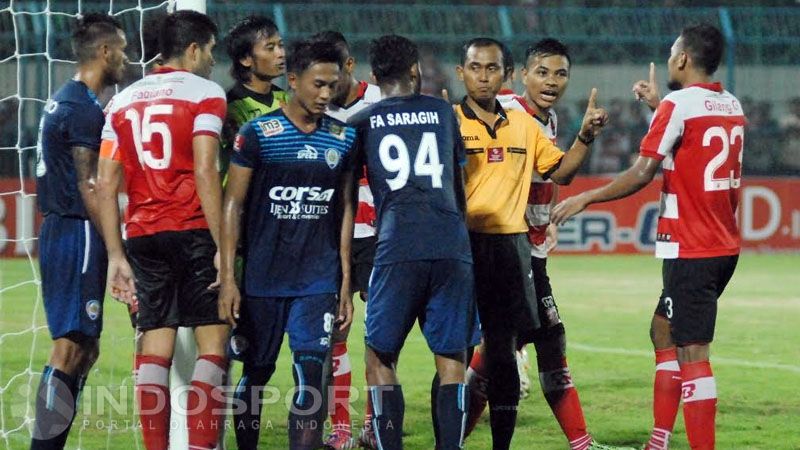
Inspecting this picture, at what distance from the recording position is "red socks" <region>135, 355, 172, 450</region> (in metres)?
6.06

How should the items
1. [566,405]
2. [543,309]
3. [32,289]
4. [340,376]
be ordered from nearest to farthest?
[566,405]
[543,309]
[340,376]
[32,289]

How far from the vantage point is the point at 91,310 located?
20.7 ft

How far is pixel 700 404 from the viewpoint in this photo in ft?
21.1

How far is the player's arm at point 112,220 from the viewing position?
19.6 ft

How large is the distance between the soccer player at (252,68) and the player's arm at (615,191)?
148 centimetres

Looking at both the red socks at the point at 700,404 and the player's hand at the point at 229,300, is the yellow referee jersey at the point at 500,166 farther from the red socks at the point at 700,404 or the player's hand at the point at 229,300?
the player's hand at the point at 229,300

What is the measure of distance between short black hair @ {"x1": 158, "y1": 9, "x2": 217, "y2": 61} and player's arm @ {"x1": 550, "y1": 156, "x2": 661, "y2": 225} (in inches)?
74.5

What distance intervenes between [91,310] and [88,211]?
492 millimetres

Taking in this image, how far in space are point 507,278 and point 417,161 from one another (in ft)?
3.01

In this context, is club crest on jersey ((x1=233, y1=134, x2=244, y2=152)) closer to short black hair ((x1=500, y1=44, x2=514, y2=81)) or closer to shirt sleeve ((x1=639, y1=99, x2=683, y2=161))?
short black hair ((x1=500, y1=44, x2=514, y2=81))

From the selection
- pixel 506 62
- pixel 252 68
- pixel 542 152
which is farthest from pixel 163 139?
pixel 542 152

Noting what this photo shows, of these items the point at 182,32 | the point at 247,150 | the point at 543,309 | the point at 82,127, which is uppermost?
the point at 182,32

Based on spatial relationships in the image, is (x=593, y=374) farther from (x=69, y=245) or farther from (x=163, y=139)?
(x=163, y=139)

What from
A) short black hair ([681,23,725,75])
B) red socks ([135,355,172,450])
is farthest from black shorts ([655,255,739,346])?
red socks ([135,355,172,450])
